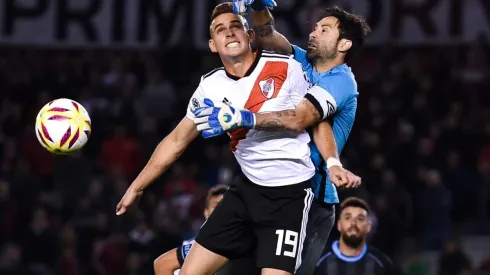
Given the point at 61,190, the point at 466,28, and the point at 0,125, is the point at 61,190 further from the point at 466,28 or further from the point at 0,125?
the point at 466,28

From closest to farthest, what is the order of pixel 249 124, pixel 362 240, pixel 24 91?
pixel 249 124 → pixel 362 240 → pixel 24 91

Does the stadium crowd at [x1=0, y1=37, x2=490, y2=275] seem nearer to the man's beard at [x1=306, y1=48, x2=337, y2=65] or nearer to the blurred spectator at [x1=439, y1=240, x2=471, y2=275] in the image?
the blurred spectator at [x1=439, y1=240, x2=471, y2=275]

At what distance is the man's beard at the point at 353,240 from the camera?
8730 millimetres

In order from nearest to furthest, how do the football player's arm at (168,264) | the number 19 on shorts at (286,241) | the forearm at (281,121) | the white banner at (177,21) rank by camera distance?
1. the forearm at (281,121)
2. the number 19 on shorts at (286,241)
3. the football player's arm at (168,264)
4. the white banner at (177,21)

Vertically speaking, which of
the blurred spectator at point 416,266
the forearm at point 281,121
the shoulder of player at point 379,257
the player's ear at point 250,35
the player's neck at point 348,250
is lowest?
the blurred spectator at point 416,266

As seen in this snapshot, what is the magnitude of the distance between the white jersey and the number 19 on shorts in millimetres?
287

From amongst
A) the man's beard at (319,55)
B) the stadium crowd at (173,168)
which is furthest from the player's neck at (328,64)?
the stadium crowd at (173,168)

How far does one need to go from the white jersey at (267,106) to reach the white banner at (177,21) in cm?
736

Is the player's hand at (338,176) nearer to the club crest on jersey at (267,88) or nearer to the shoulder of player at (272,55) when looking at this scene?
the club crest on jersey at (267,88)

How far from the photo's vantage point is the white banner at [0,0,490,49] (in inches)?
558

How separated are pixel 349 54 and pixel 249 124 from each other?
1.01 m

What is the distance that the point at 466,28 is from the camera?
15.1 metres

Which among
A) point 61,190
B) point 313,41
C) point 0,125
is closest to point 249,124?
point 313,41

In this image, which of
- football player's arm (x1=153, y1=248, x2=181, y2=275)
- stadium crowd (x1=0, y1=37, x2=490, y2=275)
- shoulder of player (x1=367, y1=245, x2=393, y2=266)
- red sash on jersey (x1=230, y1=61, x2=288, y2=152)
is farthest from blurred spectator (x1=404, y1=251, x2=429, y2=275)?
red sash on jersey (x1=230, y1=61, x2=288, y2=152)
